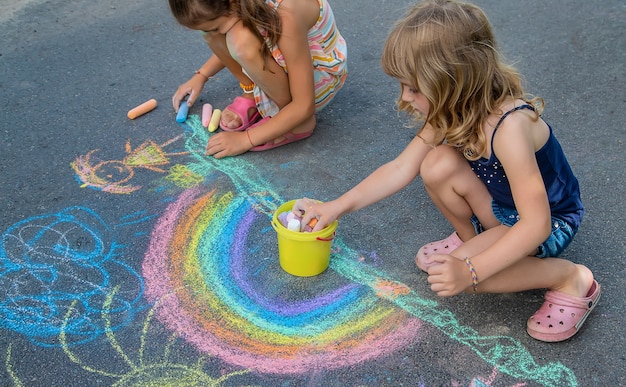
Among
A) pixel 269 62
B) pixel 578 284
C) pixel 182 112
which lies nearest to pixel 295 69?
pixel 269 62

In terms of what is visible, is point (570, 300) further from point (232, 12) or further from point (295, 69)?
point (232, 12)

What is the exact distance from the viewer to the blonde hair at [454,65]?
1.72m

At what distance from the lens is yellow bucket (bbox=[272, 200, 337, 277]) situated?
2.07 m

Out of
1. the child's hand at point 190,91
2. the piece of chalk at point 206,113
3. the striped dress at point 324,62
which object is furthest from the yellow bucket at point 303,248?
the child's hand at point 190,91

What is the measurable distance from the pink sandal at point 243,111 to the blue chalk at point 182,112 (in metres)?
0.21

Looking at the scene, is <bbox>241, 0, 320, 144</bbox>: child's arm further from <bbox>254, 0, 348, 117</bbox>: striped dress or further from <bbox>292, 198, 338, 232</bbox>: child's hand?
<bbox>292, 198, 338, 232</bbox>: child's hand

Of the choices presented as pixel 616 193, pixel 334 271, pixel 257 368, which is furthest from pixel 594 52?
pixel 257 368

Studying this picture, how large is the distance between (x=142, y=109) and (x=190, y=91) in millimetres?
266

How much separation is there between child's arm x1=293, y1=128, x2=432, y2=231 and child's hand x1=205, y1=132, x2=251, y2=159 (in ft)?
2.58

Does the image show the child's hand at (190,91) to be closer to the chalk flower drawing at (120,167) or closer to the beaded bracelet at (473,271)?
the chalk flower drawing at (120,167)

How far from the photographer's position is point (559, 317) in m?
1.96

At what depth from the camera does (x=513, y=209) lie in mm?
2025

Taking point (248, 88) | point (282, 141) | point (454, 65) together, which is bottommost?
point (282, 141)

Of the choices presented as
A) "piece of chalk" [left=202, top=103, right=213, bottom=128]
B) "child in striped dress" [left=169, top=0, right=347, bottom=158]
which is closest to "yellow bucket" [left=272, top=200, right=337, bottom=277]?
"child in striped dress" [left=169, top=0, right=347, bottom=158]
